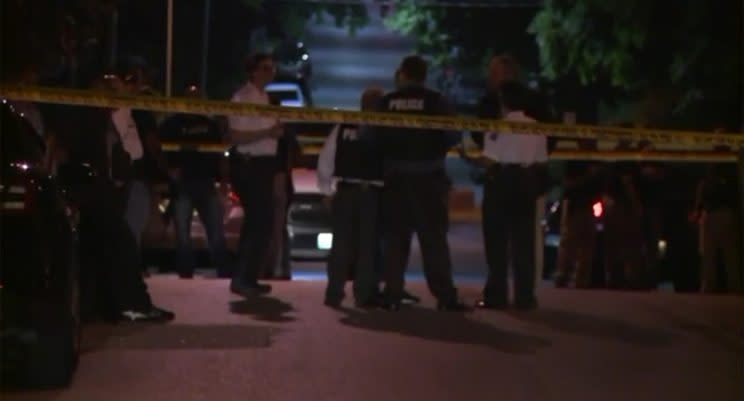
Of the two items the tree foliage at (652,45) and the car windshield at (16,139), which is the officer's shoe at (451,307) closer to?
the car windshield at (16,139)

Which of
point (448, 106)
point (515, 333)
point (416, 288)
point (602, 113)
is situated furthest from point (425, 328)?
point (602, 113)

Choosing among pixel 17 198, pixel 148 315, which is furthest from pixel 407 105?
pixel 17 198

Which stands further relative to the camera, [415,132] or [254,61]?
[254,61]

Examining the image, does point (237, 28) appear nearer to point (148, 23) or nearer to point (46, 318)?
point (148, 23)

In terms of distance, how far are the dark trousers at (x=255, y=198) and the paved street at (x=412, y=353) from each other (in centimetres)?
41

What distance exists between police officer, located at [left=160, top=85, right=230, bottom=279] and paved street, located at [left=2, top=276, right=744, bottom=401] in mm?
2182

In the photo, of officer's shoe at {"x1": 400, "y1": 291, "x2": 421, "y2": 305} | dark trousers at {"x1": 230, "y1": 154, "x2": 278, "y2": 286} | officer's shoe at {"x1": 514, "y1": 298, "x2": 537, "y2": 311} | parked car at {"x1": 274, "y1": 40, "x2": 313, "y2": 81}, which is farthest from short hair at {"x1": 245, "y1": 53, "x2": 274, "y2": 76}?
parked car at {"x1": 274, "y1": 40, "x2": 313, "y2": 81}

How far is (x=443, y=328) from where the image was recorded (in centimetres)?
1005

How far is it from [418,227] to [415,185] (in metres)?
0.31

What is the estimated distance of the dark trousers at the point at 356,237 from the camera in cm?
1077

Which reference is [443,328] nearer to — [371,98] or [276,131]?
[371,98]

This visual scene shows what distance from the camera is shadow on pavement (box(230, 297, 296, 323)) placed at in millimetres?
10352

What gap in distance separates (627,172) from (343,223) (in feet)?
13.3

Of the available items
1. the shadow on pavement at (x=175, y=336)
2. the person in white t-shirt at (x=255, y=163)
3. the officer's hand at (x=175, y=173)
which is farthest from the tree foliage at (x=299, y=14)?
the shadow on pavement at (x=175, y=336)
